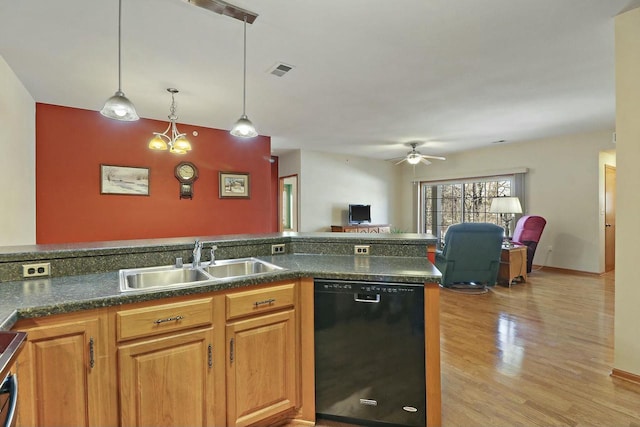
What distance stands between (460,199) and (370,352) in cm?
665

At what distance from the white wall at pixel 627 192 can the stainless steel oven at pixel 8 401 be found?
127 inches

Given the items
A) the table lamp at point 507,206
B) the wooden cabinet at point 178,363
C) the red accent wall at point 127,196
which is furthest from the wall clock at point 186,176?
the table lamp at point 507,206

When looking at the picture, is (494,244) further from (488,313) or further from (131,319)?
(131,319)

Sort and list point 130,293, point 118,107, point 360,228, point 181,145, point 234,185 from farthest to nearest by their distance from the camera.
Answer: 1. point 360,228
2. point 234,185
3. point 181,145
4. point 118,107
5. point 130,293

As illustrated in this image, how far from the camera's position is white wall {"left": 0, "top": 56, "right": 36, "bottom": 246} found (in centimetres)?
278

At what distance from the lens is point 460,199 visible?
24.4ft

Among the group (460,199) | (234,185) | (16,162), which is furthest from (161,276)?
(460,199)

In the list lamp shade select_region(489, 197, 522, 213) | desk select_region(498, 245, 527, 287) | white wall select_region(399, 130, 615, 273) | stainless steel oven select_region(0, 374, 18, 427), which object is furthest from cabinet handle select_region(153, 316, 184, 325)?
white wall select_region(399, 130, 615, 273)

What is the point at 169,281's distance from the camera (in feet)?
6.26

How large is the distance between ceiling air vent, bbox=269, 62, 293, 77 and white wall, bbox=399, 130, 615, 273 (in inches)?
213

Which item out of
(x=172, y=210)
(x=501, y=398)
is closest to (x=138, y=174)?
(x=172, y=210)

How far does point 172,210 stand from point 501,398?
14.9ft

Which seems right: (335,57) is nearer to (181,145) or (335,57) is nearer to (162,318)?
(181,145)

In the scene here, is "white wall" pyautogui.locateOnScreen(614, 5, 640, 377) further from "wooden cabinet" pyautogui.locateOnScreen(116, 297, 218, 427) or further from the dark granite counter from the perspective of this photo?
"wooden cabinet" pyautogui.locateOnScreen(116, 297, 218, 427)
